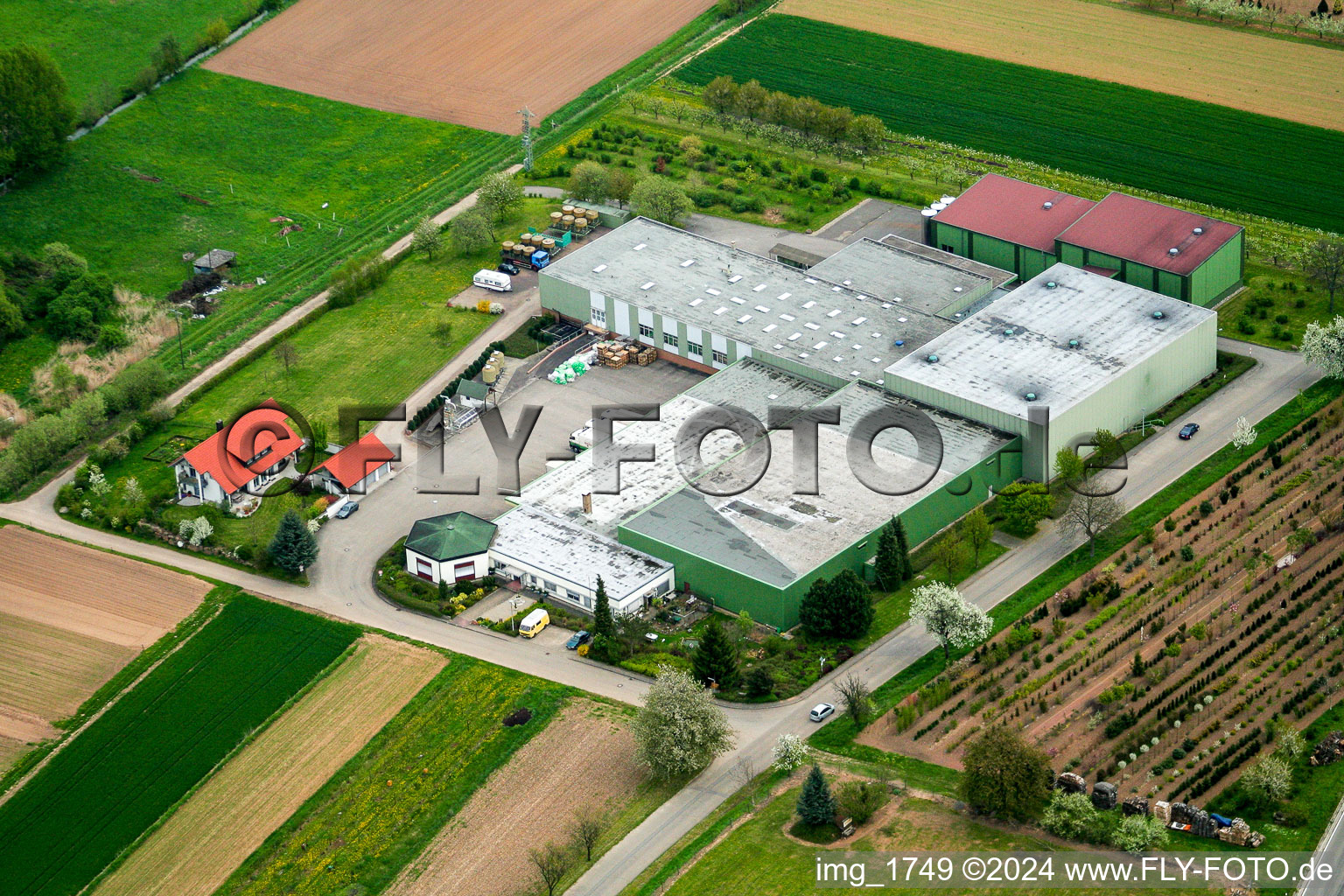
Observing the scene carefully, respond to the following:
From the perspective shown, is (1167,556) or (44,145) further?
(44,145)

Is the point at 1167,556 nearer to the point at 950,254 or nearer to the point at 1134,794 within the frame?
the point at 1134,794

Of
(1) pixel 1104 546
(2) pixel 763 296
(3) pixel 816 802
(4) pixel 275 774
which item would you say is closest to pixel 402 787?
(4) pixel 275 774

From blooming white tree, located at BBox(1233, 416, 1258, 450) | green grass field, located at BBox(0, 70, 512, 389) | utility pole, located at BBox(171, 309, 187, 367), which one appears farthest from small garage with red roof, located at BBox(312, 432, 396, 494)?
blooming white tree, located at BBox(1233, 416, 1258, 450)

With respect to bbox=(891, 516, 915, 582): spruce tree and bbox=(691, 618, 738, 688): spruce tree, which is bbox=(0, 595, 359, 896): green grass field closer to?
bbox=(691, 618, 738, 688): spruce tree

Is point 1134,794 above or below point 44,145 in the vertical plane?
below

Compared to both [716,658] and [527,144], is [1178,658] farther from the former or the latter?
[527,144]

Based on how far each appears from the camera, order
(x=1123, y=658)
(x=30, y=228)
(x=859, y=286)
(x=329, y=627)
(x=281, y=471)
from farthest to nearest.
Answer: (x=30, y=228) < (x=859, y=286) < (x=281, y=471) < (x=329, y=627) < (x=1123, y=658)

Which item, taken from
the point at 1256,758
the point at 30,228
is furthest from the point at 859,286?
the point at 30,228
